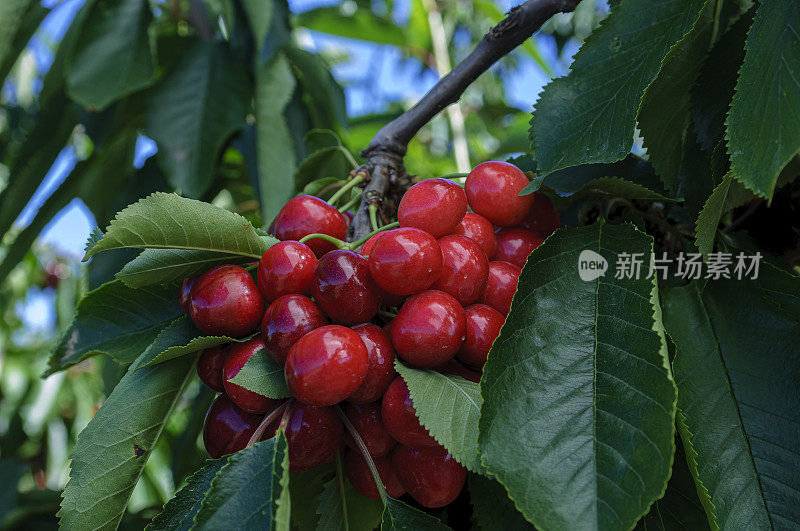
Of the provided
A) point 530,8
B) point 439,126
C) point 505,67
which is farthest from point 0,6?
point 505,67

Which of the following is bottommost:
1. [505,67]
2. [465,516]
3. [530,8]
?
[465,516]

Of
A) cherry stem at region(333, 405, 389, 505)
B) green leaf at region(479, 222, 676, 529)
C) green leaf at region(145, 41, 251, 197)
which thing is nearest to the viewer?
green leaf at region(479, 222, 676, 529)

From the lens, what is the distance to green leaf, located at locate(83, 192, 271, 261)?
534 millimetres

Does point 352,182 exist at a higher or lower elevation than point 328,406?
higher

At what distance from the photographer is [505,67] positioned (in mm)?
3828

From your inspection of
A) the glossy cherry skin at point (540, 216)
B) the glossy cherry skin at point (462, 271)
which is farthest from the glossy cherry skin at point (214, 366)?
the glossy cherry skin at point (540, 216)

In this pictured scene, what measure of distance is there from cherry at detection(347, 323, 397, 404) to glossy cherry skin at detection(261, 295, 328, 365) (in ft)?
0.14

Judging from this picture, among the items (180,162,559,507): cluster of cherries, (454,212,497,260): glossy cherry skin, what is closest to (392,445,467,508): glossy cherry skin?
(180,162,559,507): cluster of cherries

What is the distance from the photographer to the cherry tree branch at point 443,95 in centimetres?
65

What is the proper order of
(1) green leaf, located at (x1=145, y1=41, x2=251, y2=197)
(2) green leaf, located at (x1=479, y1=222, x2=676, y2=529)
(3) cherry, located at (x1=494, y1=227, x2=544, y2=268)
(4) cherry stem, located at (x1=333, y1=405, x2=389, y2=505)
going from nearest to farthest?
(2) green leaf, located at (x1=479, y1=222, x2=676, y2=529) → (4) cherry stem, located at (x1=333, y1=405, x2=389, y2=505) → (3) cherry, located at (x1=494, y1=227, x2=544, y2=268) → (1) green leaf, located at (x1=145, y1=41, x2=251, y2=197)

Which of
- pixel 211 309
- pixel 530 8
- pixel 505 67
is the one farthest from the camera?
pixel 505 67

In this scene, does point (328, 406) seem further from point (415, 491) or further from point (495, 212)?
point (495, 212)

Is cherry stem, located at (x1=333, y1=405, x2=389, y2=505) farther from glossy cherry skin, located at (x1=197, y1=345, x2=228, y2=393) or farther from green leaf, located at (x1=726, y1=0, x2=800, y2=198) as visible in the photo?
green leaf, located at (x1=726, y1=0, x2=800, y2=198)

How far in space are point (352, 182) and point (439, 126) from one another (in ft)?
8.31
